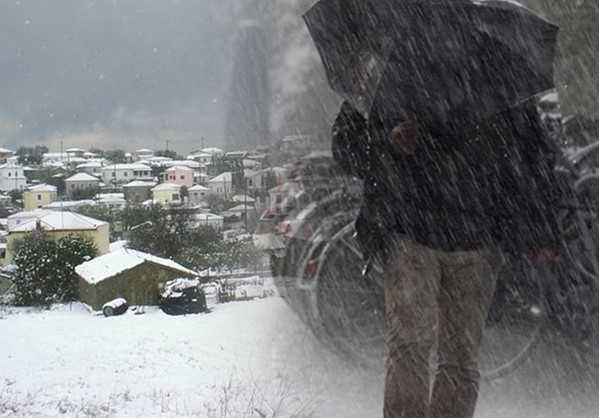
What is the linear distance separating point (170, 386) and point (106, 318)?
0.47 metres

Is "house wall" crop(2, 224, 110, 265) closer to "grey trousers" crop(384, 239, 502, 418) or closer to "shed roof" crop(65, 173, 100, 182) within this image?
"shed roof" crop(65, 173, 100, 182)

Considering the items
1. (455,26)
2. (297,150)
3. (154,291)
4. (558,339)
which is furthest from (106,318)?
(558,339)

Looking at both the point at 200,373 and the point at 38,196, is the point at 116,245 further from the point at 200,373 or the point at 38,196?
the point at 200,373

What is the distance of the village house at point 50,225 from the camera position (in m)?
3.22

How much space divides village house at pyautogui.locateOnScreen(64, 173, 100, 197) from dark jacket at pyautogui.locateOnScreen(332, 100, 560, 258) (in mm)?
1306

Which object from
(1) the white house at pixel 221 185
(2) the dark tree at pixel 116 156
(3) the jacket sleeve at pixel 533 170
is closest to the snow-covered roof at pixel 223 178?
(1) the white house at pixel 221 185

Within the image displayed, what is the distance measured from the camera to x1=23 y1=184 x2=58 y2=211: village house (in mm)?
3244

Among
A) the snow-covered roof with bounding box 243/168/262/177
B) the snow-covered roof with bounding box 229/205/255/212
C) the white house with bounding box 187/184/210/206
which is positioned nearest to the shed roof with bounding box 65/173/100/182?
the white house with bounding box 187/184/210/206

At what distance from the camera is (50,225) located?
10.8 ft

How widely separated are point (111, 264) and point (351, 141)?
1479 mm

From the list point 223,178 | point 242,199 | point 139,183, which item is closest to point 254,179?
point 242,199

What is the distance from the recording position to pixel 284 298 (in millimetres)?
4320

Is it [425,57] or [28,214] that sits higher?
[425,57]

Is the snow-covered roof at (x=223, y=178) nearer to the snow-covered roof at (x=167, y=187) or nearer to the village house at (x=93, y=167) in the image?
the snow-covered roof at (x=167, y=187)
